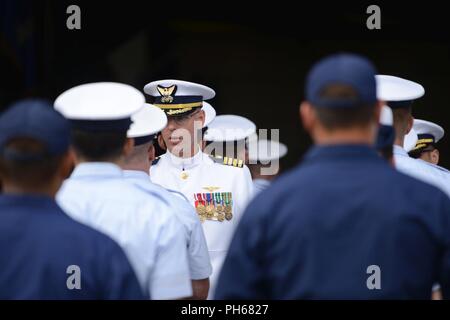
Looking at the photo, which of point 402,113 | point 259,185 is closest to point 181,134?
point 259,185

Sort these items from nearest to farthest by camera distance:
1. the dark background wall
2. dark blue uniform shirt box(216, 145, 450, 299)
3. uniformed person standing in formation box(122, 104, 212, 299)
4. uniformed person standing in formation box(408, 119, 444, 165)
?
1. dark blue uniform shirt box(216, 145, 450, 299)
2. uniformed person standing in formation box(122, 104, 212, 299)
3. uniformed person standing in formation box(408, 119, 444, 165)
4. the dark background wall

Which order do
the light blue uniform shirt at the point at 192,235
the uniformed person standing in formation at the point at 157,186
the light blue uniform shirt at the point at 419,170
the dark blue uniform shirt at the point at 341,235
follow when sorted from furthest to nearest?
the light blue uniform shirt at the point at 419,170, the light blue uniform shirt at the point at 192,235, the uniformed person standing in formation at the point at 157,186, the dark blue uniform shirt at the point at 341,235

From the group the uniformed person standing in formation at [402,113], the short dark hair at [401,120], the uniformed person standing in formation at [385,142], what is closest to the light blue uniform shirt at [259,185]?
the uniformed person standing in formation at [402,113]

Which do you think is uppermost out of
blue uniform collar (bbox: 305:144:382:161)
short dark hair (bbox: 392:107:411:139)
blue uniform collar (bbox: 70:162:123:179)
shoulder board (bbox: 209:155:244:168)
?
blue uniform collar (bbox: 305:144:382:161)

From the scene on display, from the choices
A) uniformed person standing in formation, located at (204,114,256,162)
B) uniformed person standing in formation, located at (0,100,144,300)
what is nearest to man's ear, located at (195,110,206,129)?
uniformed person standing in formation, located at (204,114,256,162)

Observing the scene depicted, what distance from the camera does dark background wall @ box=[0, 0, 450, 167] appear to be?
10.2 m

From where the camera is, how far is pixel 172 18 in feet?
34.4

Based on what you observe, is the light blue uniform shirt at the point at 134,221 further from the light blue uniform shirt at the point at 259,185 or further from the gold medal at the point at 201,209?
the light blue uniform shirt at the point at 259,185

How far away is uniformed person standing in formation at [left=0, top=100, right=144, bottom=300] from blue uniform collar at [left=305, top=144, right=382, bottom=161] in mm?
603

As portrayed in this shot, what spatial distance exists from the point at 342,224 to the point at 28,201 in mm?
849

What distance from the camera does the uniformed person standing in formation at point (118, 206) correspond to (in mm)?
3328

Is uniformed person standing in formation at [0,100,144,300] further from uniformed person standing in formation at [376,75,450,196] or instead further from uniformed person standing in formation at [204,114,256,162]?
uniformed person standing in formation at [204,114,256,162]
